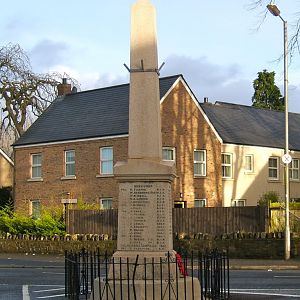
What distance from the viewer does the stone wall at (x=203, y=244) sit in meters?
29.1

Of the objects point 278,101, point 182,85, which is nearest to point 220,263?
point 182,85

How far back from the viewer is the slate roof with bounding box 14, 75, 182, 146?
1563 inches

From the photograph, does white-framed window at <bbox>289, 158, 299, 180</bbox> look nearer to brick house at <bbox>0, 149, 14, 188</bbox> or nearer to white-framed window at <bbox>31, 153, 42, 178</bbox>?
white-framed window at <bbox>31, 153, 42, 178</bbox>

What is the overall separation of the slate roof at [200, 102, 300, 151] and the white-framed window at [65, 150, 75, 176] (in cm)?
866

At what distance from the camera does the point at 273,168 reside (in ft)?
150

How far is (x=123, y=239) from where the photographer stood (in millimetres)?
12188

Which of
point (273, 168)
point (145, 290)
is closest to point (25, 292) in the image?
point (145, 290)

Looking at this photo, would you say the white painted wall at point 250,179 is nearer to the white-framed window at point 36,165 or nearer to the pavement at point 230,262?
the white-framed window at point 36,165

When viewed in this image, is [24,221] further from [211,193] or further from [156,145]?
[156,145]

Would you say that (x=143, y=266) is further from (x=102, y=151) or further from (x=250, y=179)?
(x=250, y=179)

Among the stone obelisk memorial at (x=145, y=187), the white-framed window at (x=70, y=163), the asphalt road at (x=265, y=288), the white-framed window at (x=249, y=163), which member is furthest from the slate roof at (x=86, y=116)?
the stone obelisk memorial at (x=145, y=187)

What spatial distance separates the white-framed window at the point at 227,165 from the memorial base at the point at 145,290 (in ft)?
101

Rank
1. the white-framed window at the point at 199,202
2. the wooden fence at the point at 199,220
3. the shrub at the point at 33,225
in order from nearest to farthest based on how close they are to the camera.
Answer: the wooden fence at the point at 199,220, the shrub at the point at 33,225, the white-framed window at the point at 199,202

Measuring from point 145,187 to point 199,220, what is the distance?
786 inches
